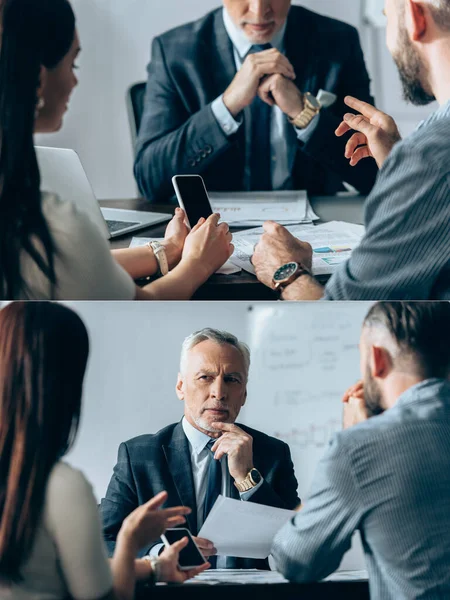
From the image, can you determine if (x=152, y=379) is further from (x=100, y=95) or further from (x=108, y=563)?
(x=100, y=95)

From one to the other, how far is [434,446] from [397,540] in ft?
0.41

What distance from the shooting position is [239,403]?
958mm

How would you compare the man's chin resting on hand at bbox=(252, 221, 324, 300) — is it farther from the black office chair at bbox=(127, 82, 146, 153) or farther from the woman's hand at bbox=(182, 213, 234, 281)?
the black office chair at bbox=(127, 82, 146, 153)

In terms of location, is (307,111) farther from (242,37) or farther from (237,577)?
(237,577)

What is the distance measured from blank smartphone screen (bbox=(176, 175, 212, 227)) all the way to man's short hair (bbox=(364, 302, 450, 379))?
0.30 meters

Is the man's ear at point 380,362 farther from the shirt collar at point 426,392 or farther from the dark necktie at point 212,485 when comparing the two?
the dark necktie at point 212,485

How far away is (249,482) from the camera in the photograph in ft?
3.14

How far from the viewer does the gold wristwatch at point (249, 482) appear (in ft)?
3.14

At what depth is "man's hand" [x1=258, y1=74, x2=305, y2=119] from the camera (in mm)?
1209

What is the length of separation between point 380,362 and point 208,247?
291 mm

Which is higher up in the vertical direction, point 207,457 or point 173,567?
point 207,457

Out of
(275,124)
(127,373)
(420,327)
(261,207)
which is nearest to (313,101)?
(275,124)

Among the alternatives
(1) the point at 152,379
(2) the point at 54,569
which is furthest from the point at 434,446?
(2) the point at 54,569

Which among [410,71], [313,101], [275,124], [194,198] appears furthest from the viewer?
[275,124]
